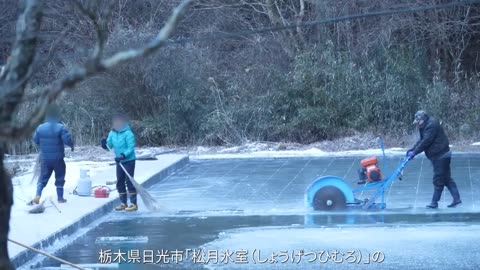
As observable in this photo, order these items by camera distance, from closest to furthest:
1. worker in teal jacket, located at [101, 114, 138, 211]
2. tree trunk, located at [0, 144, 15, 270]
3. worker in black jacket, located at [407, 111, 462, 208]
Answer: tree trunk, located at [0, 144, 15, 270] < worker in black jacket, located at [407, 111, 462, 208] < worker in teal jacket, located at [101, 114, 138, 211]

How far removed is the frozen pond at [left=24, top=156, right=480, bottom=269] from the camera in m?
10.1

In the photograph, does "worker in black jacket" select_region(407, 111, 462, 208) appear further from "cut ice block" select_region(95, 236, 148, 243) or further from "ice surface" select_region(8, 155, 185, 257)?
"ice surface" select_region(8, 155, 185, 257)

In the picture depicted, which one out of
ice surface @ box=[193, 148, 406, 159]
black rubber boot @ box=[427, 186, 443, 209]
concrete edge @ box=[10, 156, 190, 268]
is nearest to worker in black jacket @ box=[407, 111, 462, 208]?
black rubber boot @ box=[427, 186, 443, 209]

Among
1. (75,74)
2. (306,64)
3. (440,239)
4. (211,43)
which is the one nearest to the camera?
(75,74)

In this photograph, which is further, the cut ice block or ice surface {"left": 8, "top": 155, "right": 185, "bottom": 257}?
the cut ice block

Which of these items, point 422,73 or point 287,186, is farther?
point 422,73

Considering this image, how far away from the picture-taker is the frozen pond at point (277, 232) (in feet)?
33.2

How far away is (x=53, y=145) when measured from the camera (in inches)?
532

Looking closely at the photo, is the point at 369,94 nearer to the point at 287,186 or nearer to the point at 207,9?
the point at 207,9

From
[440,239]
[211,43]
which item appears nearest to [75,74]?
[440,239]

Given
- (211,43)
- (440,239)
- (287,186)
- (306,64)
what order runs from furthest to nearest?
(211,43)
(306,64)
(287,186)
(440,239)

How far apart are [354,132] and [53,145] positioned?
13585 millimetres

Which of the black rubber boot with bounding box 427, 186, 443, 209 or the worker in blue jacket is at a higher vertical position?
the worker in blue jacket

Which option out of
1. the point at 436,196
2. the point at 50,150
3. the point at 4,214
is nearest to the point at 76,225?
the point at 50,150
